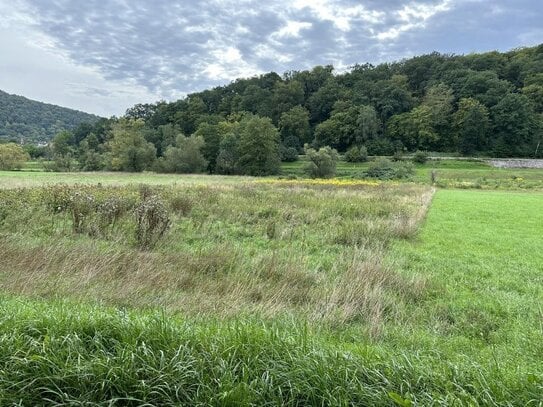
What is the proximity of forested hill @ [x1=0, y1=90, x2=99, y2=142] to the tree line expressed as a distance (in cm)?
2274

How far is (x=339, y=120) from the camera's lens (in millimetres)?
113438

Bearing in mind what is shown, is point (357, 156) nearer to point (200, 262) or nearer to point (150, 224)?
point (150, 224)

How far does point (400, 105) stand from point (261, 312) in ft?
407

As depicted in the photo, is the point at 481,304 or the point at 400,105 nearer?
the point at 481,304

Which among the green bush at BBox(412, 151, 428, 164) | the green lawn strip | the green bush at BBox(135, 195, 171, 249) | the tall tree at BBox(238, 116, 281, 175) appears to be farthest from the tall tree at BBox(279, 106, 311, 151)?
the green bush at BBox(135, 195, 171, 249)

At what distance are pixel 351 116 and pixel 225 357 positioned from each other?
374 ft

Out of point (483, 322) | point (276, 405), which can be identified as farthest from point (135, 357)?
point (483, 322)

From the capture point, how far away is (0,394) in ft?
10.3

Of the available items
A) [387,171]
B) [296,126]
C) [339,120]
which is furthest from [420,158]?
[296,126]

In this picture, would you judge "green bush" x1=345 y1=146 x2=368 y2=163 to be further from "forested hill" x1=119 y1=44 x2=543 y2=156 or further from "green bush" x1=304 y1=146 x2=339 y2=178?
"green bush" x1=304 y1=146 x2=339 y2=178

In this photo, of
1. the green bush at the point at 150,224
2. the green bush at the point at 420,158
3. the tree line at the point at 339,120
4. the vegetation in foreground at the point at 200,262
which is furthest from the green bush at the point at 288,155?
the green bush at the point at 150,224

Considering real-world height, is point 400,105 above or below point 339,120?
above

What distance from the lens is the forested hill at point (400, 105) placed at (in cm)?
9888

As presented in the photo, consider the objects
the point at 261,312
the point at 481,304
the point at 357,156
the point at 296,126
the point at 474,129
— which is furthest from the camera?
the point at 296,126
